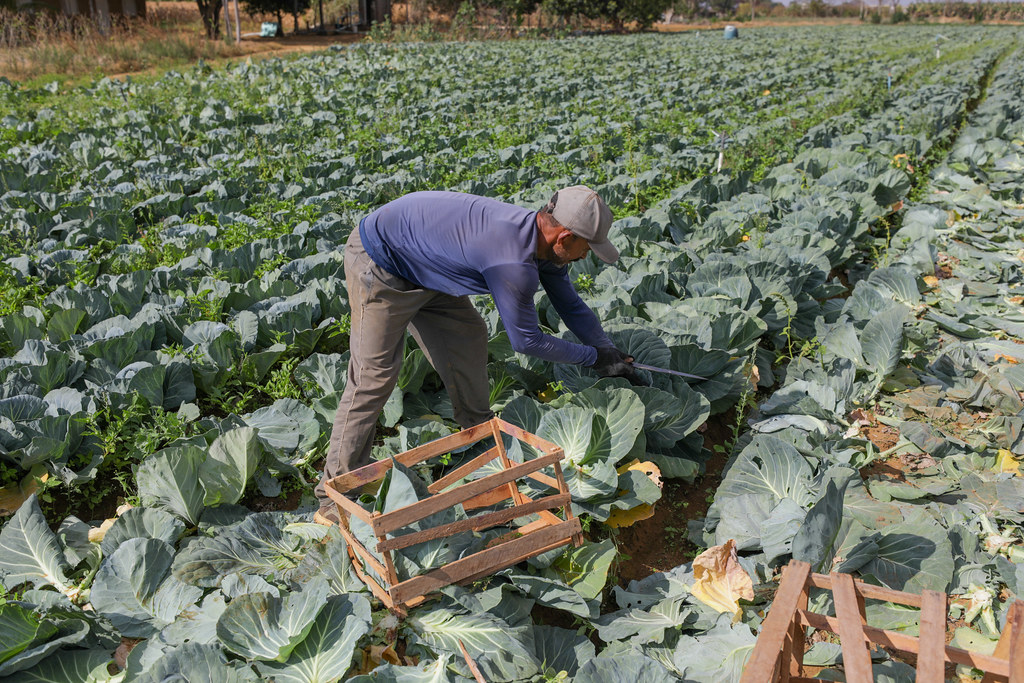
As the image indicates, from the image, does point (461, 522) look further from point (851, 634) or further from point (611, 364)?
point (851, 634)

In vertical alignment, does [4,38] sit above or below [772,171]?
above

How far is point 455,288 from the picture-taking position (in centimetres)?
290

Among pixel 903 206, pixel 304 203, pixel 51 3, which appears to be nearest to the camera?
pixel 304 203

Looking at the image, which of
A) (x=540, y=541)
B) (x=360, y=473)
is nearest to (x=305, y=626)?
(x=360, y=473)

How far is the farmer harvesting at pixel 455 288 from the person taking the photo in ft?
8.90

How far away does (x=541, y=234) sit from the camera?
2744 millimetres

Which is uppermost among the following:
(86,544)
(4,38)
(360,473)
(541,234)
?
(4,38)

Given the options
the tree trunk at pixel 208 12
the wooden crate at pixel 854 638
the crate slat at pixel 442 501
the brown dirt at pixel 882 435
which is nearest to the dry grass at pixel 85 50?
the tree trunk at pixel 208 12

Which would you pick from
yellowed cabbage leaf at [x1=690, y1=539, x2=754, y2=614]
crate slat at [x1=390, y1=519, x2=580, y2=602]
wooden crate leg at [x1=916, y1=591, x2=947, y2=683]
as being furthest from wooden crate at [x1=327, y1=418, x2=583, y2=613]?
wooden crate leg at [x1=916, y1=591, x2=947, y2=683]

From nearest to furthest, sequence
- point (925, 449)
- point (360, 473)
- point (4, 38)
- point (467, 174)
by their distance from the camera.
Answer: point (360, 473) < point (925, 449) < point (467, 174) < point (4, 38)

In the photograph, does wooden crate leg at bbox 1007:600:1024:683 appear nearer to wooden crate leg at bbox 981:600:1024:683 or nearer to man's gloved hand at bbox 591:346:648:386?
wooden crate leg at bbox 981:600:1024:683

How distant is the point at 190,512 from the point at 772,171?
7.43 m

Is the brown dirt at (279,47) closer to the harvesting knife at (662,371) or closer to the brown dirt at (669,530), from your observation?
the harvesting knife at (662,371)

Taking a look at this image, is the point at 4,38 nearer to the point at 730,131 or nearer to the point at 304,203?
the point at 304,203
